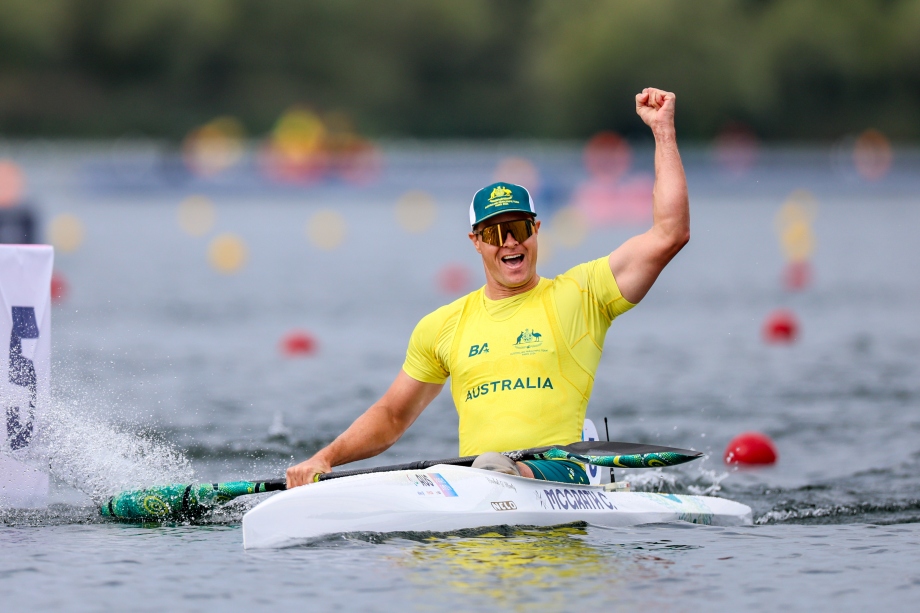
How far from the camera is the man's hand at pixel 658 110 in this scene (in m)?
6.13

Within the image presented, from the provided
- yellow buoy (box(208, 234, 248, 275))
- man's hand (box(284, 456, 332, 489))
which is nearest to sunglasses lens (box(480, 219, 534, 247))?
man's hand (box(284, 456, 332, 489))

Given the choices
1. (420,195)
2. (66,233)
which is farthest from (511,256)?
(420,195)

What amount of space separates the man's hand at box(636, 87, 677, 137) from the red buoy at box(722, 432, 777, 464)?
3.51m

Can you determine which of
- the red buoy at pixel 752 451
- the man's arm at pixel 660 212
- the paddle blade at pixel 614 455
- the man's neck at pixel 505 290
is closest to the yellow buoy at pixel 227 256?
the red buoy at pixel 752 451

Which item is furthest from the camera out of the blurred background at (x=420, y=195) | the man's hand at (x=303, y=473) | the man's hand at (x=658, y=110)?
the blurred background at (x=420, y=195)

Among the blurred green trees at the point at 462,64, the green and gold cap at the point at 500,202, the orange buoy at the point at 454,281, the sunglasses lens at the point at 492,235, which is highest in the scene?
the blurred green trees at the point at 462,64

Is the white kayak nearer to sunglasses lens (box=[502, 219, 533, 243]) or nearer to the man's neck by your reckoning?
the man's neck

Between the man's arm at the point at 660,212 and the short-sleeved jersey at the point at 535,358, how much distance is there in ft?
0.42

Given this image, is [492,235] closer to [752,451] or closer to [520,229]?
[520,229]

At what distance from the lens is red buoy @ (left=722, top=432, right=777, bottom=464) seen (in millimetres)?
9039

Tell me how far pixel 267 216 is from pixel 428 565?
87.1 ft

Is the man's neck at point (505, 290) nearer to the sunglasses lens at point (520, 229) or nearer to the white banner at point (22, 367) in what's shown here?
the sunglasses lens at point (520, 229)

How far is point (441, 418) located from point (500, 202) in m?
4.48

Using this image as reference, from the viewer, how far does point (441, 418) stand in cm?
1066
